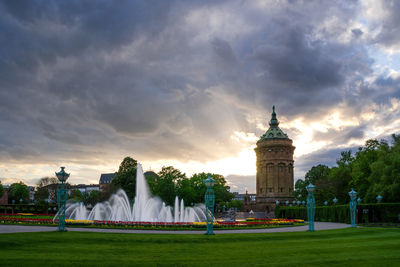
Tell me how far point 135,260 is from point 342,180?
6100 cm

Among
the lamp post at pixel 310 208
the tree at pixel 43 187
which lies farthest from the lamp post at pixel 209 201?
the tree at pixel 43 187

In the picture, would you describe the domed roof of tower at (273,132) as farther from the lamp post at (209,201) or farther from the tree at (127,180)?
the lamp post at (209,201)

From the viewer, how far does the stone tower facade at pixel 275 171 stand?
8412cm

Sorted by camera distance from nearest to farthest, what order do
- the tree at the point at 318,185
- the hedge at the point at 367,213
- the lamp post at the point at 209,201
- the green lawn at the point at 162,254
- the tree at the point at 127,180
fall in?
the green lawn at the point at 162,254, the lamp post at the point at 209,201, the hedge at the point at 367,213, the tree at the point at 318,185, the tree at the point at 127,180

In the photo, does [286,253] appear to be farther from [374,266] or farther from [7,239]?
[7,239]

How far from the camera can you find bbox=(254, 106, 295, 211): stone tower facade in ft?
276

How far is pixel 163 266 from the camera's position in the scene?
9844 millimetres

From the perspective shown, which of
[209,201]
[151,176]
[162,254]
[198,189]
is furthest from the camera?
[198,189]

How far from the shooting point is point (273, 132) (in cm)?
8906

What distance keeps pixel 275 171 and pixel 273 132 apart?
33.4 feet

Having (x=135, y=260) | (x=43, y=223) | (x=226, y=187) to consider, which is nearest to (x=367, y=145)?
(x=226, y=187)

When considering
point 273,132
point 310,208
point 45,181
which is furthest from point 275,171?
point 45,181

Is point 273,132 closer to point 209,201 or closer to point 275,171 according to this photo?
point 275,171

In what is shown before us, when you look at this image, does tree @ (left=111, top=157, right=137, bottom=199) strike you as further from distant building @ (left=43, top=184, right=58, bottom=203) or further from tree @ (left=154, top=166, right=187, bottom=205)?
distant building @ (left=43, top=184, right=58, bottom=203)
